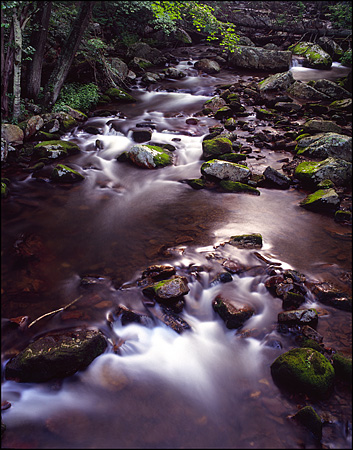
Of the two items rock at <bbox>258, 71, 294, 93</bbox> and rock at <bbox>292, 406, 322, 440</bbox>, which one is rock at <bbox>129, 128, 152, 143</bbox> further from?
rock at <bbox>292, 406, 322, 440</bbox>

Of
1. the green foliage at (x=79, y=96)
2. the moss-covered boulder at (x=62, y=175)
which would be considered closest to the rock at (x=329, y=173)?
the moss-covered boulder at (x=62, y=175)

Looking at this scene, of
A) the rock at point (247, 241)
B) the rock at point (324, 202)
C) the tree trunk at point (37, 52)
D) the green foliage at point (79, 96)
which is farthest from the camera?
the green foliage at point (79, 96)

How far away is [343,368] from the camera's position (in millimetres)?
2852

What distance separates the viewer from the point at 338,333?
3299 millimetres

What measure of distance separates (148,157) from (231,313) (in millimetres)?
5139

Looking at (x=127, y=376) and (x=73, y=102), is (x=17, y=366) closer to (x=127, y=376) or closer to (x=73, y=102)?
(x=127, y=376)

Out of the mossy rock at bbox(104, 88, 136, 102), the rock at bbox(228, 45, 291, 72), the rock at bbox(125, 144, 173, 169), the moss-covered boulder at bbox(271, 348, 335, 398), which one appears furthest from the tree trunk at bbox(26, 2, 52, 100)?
the rock at bbox(228, 45, 291, 72)

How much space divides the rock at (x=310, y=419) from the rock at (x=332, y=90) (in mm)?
13172

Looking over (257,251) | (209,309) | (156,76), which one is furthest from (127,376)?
(156,76)

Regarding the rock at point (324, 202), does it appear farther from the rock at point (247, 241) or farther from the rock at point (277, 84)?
the rock at point (277, 84)

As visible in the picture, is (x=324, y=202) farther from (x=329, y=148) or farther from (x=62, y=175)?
(x=62, y=175)

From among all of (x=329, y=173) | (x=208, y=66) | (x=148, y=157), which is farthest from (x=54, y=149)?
(x=208, y=66)

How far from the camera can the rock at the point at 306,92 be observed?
40.4ft

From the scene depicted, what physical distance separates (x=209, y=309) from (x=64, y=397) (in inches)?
72.9
